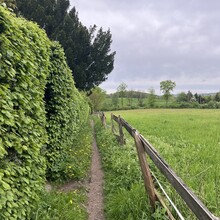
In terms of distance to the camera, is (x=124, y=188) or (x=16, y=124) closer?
(x=16, y=124)

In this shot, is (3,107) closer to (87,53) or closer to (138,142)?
(138,142)

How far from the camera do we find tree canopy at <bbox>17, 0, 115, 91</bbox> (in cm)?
2384

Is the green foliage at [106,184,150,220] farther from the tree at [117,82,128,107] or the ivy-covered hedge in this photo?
the tree at [117,82,128,107]

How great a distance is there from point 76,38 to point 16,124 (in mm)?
24439

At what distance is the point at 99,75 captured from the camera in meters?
29.6

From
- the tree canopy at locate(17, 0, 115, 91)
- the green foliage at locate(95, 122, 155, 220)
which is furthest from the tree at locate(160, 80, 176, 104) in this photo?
the green foliage at locate(95, 122, 155, 220)

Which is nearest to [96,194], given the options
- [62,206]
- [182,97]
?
[62,206]

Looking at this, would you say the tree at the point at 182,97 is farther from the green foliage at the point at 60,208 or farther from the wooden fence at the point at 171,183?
the wooden fence at the point at 171,183

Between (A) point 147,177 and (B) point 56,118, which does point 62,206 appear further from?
(B) point 56,118

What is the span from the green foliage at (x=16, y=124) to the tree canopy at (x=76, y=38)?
21290 mm

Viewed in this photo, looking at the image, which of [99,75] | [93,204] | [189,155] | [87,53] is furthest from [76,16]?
[93,204]

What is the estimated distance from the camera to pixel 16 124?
11.0ft

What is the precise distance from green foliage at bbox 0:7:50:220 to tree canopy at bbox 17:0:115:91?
2129cm

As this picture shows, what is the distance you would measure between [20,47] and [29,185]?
211 centimetres
